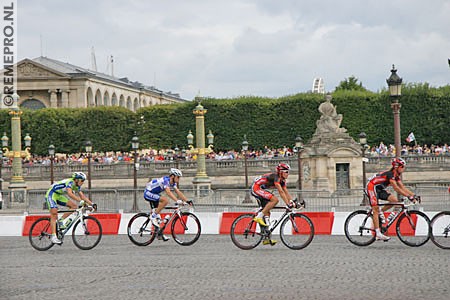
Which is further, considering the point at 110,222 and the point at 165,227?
the point at 110,222

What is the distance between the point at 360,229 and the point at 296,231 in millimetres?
1252

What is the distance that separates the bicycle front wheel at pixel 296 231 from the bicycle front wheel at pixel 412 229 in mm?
1679

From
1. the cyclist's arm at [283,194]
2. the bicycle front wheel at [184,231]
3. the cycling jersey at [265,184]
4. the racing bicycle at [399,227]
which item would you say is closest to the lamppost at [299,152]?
the bicycle front wheel at [184,231]

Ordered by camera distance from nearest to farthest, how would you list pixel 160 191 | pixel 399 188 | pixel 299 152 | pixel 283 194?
Result: pixel 399 188, pixel 283 194, pixel 160 191, pixel 299 152

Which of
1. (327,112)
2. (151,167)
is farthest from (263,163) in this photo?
(327,112)

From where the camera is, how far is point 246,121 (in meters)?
70.4

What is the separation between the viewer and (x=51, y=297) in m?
10.9

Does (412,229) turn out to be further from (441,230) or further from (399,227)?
(441,230)

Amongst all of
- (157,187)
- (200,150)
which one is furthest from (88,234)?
(200,150)

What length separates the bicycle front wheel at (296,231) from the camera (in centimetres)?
1599

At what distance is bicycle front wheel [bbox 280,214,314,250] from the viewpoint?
630 inches

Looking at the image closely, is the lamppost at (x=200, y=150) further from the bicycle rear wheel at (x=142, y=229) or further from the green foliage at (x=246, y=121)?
the bicycle rear wheel at (x=142, y=229)

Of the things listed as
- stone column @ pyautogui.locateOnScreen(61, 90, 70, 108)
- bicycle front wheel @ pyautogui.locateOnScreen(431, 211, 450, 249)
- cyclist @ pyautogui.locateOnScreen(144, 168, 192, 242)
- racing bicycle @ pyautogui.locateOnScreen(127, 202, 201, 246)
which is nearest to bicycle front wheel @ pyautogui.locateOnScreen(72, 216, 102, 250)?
racing bicycle @ pyautogui.locateOnScreen(127, 202, 201, 246)

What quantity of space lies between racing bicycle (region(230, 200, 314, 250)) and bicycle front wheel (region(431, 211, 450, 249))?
220 cm
